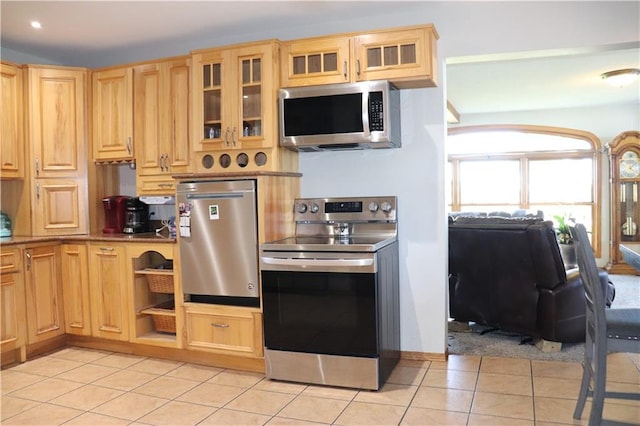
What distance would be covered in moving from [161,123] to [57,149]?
90 cm

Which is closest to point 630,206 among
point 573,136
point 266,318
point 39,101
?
point 573,136

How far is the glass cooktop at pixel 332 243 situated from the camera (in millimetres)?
2963

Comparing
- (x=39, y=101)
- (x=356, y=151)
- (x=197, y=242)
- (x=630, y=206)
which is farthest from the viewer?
(x=630, y=206)

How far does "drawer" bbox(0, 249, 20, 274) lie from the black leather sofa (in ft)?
10.6

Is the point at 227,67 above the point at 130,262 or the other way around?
above

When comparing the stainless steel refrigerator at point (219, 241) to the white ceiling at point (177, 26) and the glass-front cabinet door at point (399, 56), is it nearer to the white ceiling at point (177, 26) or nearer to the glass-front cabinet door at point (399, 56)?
the glass-front cabinet door at point (399, 56)

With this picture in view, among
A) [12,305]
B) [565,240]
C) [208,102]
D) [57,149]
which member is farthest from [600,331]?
[565,240]

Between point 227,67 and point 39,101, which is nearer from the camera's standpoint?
point 227,67

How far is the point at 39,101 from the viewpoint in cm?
404

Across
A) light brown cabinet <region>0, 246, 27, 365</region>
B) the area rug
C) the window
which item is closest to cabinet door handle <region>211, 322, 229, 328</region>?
light brown cabinet <region>0, 246, 27, 365</region>

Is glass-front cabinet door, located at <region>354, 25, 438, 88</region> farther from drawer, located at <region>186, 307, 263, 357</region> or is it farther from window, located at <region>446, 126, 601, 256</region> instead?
window, located at <region>446, 126, 601, 256</region>

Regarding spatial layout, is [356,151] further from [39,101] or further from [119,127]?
[39,101]

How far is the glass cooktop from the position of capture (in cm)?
296

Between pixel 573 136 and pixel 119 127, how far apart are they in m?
6.68
